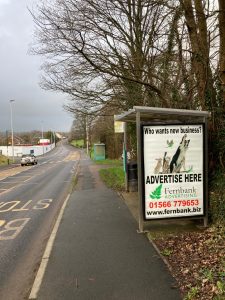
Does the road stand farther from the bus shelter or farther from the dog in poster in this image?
the dog in poster

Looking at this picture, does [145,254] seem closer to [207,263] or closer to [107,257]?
[107,257]

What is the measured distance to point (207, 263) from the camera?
6629mm

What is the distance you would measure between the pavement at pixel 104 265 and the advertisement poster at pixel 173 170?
0.95m

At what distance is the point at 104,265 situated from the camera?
7.09m

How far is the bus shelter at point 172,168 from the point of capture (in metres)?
9.41

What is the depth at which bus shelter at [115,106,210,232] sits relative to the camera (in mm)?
9414

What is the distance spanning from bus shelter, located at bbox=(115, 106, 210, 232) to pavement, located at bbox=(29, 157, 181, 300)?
0.94 m

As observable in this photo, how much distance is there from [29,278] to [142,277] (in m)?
1.96

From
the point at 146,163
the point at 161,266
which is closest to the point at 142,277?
the point at 161,266

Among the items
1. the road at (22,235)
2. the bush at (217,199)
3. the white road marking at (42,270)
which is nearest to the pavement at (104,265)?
the white road marking at (42,270)

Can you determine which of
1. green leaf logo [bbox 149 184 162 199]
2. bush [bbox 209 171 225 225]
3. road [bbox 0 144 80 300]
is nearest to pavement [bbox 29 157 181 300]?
road [bbox 0 144 80 300]

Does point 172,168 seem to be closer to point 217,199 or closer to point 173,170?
point 173,170

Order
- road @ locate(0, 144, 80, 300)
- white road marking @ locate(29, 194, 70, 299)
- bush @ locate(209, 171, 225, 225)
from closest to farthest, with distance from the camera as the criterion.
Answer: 1. white road marking @ locate(29, 194, 70, 299)
2. road @ locate(0, 144, 80, 300)
3. bush @ locate(209, 171, 225, 225)

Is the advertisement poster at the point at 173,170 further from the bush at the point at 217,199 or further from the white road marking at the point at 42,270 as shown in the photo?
the white road marking at the point at 42,270
